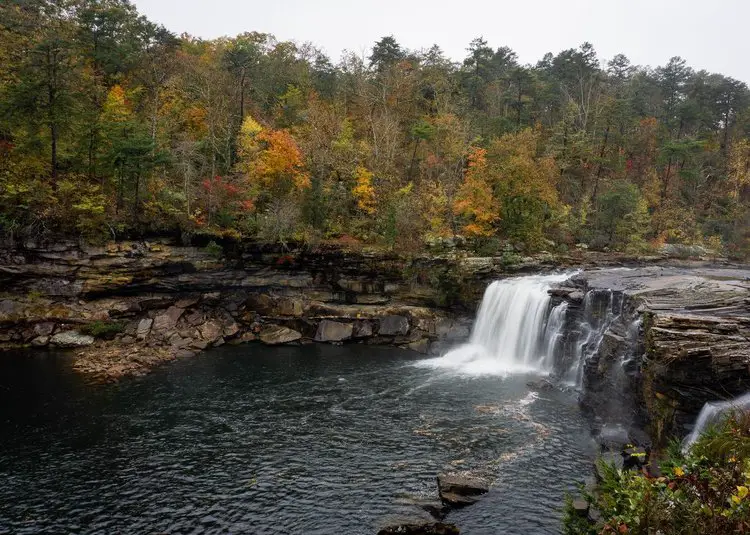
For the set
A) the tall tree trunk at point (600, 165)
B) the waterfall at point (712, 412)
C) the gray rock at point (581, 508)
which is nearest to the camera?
the gray rock at point (581, 508)

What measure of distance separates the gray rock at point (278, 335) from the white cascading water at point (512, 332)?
1000 cm

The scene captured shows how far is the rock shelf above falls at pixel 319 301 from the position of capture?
22.2m

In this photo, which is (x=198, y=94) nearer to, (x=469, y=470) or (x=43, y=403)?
(x=43, y=403)

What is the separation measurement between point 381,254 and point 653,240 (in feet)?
93.6

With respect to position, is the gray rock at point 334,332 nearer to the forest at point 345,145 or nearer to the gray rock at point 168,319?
the forest at point 345,145

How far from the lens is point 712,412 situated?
15328 millimetres

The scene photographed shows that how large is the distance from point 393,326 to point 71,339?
21265mm

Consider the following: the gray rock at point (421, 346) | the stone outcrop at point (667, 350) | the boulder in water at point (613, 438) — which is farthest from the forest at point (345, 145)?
the boulder in water at point (613, 438)

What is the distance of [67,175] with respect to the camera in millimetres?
32844

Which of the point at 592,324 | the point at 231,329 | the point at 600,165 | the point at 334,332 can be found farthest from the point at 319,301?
the point at 600,165

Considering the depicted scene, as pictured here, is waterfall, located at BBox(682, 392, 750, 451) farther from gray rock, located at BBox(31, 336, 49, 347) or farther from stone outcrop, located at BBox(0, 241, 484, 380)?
gray rock, located at BBox(31, 336, 49, 347)

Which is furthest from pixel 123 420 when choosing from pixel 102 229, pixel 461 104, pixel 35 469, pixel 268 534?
pixel 461 104

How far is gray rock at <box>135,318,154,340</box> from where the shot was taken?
104 feet

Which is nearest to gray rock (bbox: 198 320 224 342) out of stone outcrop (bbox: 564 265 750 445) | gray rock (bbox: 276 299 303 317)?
gray rock (bbox: 276 299 303 317)
